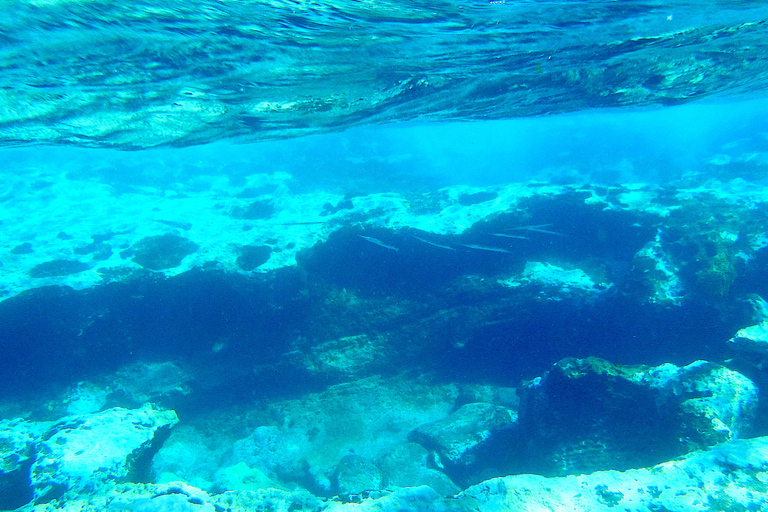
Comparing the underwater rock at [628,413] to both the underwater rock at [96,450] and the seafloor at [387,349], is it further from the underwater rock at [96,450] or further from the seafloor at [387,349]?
the underwater rock at [96,450]

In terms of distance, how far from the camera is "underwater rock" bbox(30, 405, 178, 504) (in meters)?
5.29

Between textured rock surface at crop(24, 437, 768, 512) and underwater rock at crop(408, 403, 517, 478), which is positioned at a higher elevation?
textured rock surface at crop(24, 437, 768, 512)

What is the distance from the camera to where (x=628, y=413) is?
5680 mm

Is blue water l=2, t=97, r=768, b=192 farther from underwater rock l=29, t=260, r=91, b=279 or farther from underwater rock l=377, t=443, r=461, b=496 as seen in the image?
underwater rock l=377, t=443, r=461, b=496

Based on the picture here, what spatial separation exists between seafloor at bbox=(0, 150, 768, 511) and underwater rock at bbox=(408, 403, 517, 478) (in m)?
0.05

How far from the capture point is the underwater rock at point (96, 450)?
5.29 m

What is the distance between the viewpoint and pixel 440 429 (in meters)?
8.05

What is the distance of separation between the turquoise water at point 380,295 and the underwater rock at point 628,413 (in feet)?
0.12

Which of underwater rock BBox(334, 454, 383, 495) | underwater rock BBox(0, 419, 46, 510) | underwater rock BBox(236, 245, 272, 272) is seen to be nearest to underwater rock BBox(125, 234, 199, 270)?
underwater rock BBox(236, 245, 272, 272)

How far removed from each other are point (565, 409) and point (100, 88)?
10.4 meters

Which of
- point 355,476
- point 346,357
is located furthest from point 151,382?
point 355,476

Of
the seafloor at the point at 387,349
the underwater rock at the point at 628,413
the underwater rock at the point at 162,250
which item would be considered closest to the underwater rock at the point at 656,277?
the seafloor at the point at 387,349

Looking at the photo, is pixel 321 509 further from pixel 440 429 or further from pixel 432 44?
pixel 432 44

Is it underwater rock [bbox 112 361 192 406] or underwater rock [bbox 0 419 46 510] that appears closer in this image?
underwater rock [bbox 0 419 46 510]
